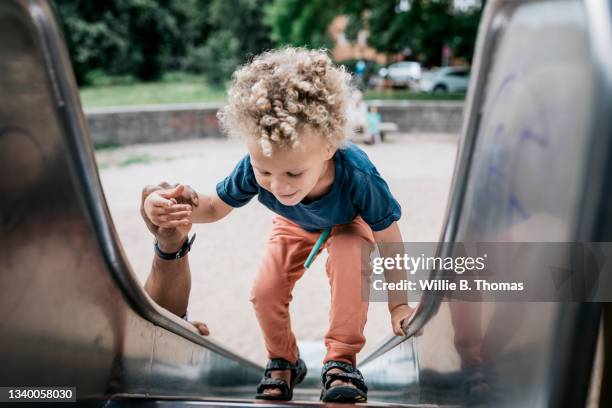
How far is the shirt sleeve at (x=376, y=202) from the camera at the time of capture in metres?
1.77

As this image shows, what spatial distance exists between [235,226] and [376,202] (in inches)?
193

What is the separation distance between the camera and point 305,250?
2.07 meters

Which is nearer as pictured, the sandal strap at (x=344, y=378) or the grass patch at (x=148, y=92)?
the sandal strap at (x=344, y=378)

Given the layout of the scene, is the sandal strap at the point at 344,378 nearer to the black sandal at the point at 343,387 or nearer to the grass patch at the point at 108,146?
the black sandal at the point at 343,387

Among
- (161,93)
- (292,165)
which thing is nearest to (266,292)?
(292,165)

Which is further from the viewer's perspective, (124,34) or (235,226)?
(124,34)

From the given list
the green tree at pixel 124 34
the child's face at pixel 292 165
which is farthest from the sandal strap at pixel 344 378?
the green tree at pixel 124 34

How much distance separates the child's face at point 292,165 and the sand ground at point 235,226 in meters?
0.31

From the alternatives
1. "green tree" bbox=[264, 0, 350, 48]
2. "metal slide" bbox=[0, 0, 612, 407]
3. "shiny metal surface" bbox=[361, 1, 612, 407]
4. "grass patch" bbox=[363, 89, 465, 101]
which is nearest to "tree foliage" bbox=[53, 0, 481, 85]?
"green tree" bbox=[264, 0, 350, 48]

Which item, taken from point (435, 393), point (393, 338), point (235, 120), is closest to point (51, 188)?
point (235, 120)

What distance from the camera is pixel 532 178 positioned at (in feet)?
3.01

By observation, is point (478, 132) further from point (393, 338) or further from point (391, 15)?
point (391, 15)

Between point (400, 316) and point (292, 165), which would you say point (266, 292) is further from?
point (292, 165)

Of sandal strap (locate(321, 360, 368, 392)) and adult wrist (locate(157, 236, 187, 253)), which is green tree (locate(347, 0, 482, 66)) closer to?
adult wrist (locate(157, 236, 187, 253))
